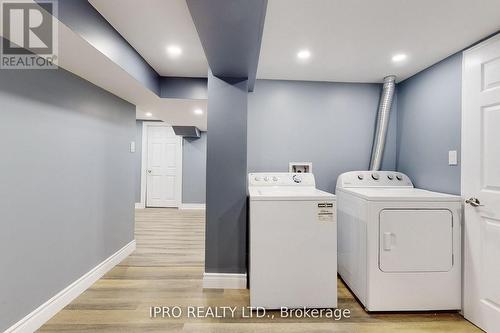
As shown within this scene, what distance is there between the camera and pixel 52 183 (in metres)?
1.79

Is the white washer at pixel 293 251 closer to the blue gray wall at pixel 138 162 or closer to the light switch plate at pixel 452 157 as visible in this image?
the light switch plate at pixel 452 157

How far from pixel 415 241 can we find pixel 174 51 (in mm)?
2489

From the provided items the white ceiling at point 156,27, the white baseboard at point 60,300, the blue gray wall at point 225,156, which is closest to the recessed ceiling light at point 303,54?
the blue gray wall at point 225,156

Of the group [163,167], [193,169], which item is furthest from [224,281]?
[163,167]

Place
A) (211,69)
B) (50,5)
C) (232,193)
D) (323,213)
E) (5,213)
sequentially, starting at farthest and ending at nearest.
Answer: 1. (232,193)
2. (211,69)
3. (323,213)
4. (5,213)
5. (50,5)

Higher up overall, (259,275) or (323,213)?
(323,213)

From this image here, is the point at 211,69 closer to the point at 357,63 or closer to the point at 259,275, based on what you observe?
the point at 357,63

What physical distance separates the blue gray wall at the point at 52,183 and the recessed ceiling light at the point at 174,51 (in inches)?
30.7

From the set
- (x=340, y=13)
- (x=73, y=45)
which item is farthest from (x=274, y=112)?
(x=73, y=45)

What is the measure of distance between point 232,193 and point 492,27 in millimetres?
2218

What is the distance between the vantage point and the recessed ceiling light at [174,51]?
6.77 feet

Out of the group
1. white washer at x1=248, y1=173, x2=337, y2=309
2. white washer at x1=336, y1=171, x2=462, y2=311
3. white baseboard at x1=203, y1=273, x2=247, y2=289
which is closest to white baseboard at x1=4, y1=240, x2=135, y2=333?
white baseboard at x1=203, y1=273, x2=247, y2=289

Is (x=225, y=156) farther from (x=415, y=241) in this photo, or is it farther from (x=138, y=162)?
(x=138, y=162)

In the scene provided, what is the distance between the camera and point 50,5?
123 centimetres
